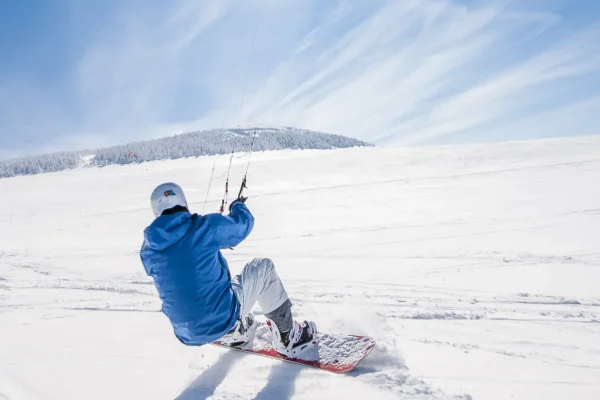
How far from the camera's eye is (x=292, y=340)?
136 inches

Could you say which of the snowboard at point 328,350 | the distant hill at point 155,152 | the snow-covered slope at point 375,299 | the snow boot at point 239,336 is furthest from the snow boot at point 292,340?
the distant hill at point 155,152

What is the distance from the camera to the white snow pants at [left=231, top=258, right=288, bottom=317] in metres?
3.29

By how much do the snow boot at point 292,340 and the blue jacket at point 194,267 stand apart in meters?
0.56

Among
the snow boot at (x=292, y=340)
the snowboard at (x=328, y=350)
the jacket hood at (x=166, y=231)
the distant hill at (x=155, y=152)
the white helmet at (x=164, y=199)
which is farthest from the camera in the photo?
A: the distant hill at (x=155, y=152)

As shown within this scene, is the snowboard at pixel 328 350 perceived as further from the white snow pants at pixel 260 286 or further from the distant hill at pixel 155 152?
the distant hill at pixel 155 152

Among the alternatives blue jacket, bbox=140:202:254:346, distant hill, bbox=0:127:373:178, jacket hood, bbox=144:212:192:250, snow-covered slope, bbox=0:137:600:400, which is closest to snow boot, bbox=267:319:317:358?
snow-covered slope, bbox=0:137:600:400

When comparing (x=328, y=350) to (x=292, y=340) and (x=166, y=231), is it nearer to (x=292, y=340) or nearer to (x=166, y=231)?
(x=292, y=340)

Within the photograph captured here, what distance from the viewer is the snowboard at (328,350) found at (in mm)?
3250

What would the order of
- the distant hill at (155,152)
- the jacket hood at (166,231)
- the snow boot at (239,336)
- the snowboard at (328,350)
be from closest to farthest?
the jacket hood at (166,231) < the snowboard at (328,350) < the snow boot at (239,336) < the distant hill at (155,152)

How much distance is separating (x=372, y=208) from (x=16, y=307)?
34.0 ft

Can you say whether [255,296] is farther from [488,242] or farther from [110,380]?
[488,242]

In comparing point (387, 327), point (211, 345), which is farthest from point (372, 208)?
point (211, 345)

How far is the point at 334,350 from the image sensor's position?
356 cm

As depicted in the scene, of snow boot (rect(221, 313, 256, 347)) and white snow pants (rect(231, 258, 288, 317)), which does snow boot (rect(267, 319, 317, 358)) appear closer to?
white snow pants (rect(231, 258, 288, 317))
